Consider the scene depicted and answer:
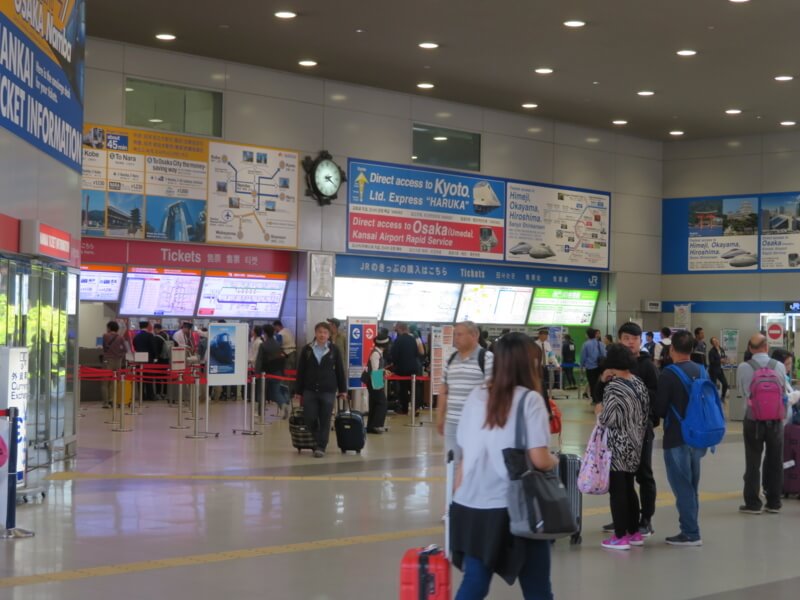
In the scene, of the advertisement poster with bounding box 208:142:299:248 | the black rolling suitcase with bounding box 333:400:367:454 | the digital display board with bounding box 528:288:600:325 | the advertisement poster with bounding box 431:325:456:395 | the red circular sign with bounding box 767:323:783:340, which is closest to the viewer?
the black rolling suitcase with bounding box 333:400:367:454

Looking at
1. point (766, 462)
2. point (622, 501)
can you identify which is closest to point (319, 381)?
point (766, 462)

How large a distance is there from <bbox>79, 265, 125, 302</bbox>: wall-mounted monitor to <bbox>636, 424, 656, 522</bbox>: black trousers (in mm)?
14027

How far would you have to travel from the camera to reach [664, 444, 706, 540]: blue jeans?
8195 mm

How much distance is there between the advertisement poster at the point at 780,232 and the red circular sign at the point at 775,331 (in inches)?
106

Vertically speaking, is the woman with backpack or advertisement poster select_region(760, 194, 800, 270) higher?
advertisement poster select_region(760, 194, 800, 270)

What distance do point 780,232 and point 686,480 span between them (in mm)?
21498

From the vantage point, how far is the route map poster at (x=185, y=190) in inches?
786

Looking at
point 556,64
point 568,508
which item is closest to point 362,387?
point 556,64

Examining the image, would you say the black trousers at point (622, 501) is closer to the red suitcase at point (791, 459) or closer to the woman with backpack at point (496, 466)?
the woman with backpack at point (496, 466)

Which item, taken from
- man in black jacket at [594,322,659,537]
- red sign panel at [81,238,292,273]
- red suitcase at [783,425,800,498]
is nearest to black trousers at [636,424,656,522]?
man in black jacket at [594,322,659,537]

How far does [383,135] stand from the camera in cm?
2380

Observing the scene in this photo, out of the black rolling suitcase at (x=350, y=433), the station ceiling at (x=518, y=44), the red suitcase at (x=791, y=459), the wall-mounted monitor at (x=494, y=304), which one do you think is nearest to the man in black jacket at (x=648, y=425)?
the red suitcase at (x=791, y=459)

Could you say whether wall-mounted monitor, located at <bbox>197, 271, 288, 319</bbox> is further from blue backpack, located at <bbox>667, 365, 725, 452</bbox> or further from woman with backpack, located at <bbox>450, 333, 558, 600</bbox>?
woman with backpack, located at <bbox>450, 333, 558, 600</bbox>

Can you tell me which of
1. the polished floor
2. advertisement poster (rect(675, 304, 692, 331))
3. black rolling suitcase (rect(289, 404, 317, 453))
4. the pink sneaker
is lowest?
the polished floor
